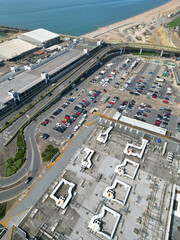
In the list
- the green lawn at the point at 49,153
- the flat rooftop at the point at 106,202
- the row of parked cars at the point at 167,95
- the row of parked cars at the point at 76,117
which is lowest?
the green lawn at the point at 49,153

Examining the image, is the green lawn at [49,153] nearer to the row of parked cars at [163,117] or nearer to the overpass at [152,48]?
→ the row of parked cars at [163,117]

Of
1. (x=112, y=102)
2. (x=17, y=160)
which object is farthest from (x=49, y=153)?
(x=112, y=102)

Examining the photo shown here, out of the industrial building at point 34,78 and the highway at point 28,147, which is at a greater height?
the industrial building at point 34,78

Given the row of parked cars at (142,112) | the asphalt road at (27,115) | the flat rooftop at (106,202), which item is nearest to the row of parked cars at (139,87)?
the row of parked cars at (142,112)

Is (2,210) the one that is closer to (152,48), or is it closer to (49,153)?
(49,153)

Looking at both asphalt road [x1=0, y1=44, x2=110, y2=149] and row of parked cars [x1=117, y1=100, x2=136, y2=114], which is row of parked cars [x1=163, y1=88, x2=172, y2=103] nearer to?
row of parked cars [x1=117, y1=100, x2=136, y2=114]

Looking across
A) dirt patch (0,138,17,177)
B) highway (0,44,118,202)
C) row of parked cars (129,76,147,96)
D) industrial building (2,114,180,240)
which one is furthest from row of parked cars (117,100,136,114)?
dirt patch (0,138,17,177)
